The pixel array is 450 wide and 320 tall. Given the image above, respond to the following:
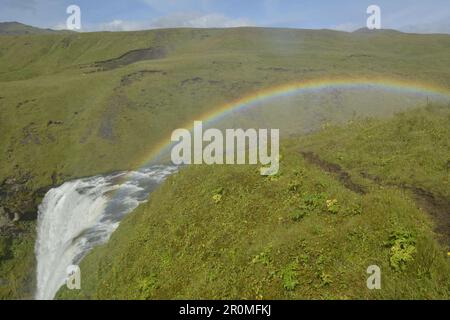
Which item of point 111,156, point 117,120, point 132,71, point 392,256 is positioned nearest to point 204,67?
point 132,71

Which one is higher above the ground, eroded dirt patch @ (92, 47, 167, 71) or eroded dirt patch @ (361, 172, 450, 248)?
eroded dirt patch @ (92, 47, 167, 71)

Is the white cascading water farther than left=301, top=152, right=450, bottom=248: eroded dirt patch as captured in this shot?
Yes

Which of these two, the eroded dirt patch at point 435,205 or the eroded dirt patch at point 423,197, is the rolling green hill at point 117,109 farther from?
the eroded dirt patch at point 435,205

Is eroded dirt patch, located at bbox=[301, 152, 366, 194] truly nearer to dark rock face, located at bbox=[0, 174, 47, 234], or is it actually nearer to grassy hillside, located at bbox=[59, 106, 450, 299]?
grassy hillside, located at bbox=[59, 106, 450, 299]

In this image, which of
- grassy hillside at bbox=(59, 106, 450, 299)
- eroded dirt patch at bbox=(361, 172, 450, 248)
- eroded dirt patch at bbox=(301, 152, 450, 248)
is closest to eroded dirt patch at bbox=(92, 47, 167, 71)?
grassy hillside at bbox=(59, 106, 450, 299)

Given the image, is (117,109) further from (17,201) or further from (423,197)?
(423,197)
